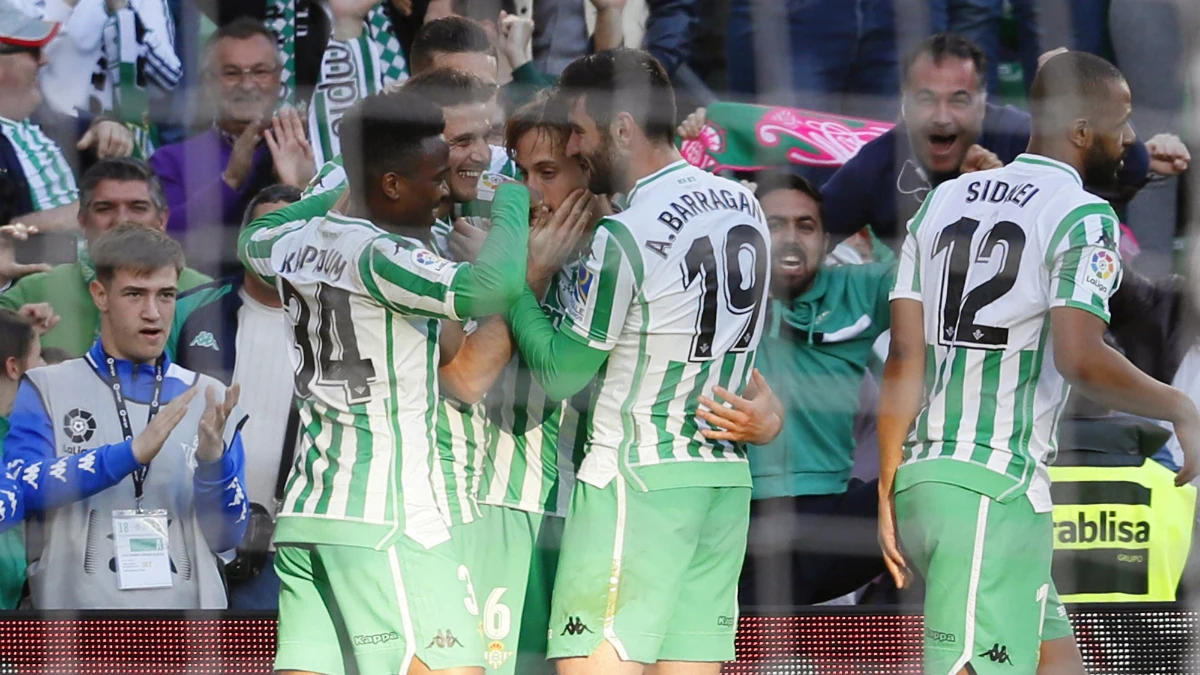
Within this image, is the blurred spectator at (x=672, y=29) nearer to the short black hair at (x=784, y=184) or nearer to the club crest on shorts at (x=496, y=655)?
the short black hair at (x=784, y=184)

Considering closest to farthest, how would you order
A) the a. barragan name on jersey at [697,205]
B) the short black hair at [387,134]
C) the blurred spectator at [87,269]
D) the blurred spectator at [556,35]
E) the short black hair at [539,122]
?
the short black hair at [387,134] → the a. barragan name on jersey at [697,205] → the short black hair at [539,122] → the blurred spectator at [87,269] → the blurred spectator at [556,35]

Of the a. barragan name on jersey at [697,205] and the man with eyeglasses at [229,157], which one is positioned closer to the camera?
the a. barragan name on jersey at [697,205]

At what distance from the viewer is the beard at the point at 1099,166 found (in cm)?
265

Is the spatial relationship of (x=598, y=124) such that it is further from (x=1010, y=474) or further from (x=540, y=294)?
(x=1010, y=474)

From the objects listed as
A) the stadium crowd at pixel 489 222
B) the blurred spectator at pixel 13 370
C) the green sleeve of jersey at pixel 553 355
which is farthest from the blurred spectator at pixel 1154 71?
the blurred spectator at pixel 13 370

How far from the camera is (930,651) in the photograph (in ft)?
8.07

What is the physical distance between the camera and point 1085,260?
2434 mm

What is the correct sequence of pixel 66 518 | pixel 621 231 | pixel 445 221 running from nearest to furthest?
pixel 621 231 → pixel 445 221 → pixel 66 518

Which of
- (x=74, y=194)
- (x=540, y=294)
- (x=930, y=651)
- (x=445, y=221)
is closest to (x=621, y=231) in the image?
(x=540, y=294)

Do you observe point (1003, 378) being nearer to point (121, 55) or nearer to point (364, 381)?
point (364, 381)

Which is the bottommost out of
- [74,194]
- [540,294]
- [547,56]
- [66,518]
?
[66,518]

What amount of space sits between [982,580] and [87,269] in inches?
65.3

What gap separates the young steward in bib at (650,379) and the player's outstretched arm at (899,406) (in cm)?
25

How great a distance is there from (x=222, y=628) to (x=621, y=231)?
1.15 m
